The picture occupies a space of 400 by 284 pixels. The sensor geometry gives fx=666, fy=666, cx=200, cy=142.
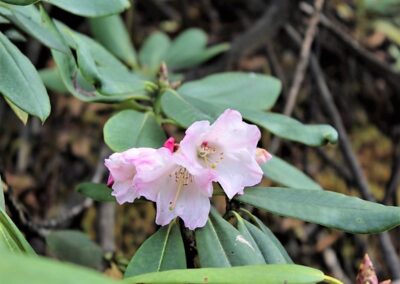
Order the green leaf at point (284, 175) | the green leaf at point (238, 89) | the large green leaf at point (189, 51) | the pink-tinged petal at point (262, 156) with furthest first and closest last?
the large green leaf at point (189, 51), the green leaf at point (238, 89), the green leaf at point (284, 175), the pink-tinged petal at point (262, 156)

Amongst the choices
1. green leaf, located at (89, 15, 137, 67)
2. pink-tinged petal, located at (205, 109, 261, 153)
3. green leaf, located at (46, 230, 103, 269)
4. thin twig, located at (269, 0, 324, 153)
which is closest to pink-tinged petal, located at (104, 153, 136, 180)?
pink-tinged petal, located at (205, 109, 261, 153)

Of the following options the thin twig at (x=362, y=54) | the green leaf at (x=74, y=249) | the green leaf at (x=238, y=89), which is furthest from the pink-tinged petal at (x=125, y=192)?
the thin twig at (x=362, y=54)

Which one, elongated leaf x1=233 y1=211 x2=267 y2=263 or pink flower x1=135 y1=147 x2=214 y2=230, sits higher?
pink flower x1=135 y1=147 x2=214 y2=230

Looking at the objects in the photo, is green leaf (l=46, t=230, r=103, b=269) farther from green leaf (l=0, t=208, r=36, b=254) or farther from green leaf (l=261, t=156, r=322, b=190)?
green leaf (l=0, t=208, r=36, b=254)

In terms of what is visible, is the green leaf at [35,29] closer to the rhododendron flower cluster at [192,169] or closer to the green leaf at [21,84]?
the green leaf at [21,84]

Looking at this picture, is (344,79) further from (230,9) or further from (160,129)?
(160,129)

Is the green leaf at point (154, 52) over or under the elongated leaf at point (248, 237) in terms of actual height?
under
